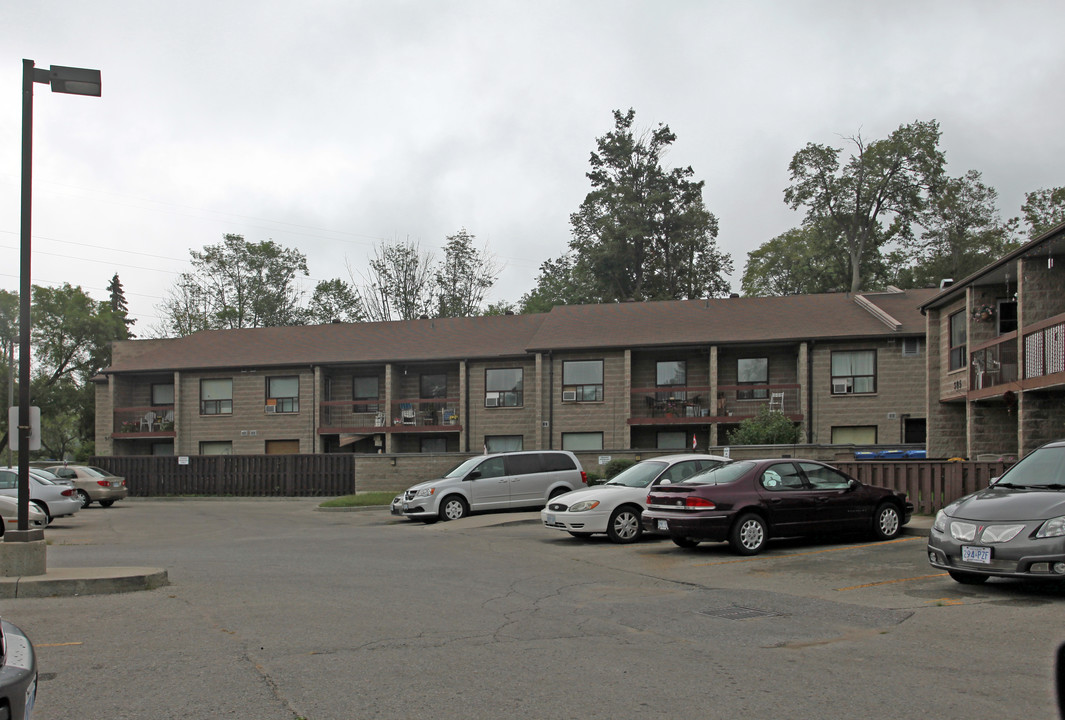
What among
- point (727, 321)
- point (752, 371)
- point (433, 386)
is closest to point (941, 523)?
point (752, 371)

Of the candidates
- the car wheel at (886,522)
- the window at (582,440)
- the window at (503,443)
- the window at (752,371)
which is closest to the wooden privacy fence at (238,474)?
the window at (503,443)

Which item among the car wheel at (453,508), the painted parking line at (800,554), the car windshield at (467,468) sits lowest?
the car wheel at (453,508)

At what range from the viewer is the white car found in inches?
648

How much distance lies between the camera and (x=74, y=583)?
1081 centimetres

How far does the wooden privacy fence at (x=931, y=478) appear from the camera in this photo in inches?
682

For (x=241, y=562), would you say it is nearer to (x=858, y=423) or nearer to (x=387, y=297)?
(x=858, y=423)

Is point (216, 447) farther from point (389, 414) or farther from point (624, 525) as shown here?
point (624, 525)

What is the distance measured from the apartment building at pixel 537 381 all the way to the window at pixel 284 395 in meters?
0.06

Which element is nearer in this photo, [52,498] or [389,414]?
[52,498]

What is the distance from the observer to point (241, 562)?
14.2m

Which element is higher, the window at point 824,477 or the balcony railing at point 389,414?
the balcony railing at point 389,414

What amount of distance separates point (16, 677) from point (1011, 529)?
9038 mm

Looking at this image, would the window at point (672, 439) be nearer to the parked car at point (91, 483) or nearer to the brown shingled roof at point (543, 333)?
the brown shingled roof at point (543, 333)

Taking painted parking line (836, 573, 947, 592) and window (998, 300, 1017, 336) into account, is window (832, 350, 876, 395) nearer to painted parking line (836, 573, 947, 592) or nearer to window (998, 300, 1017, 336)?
window (998, 300, 1017, 336)
